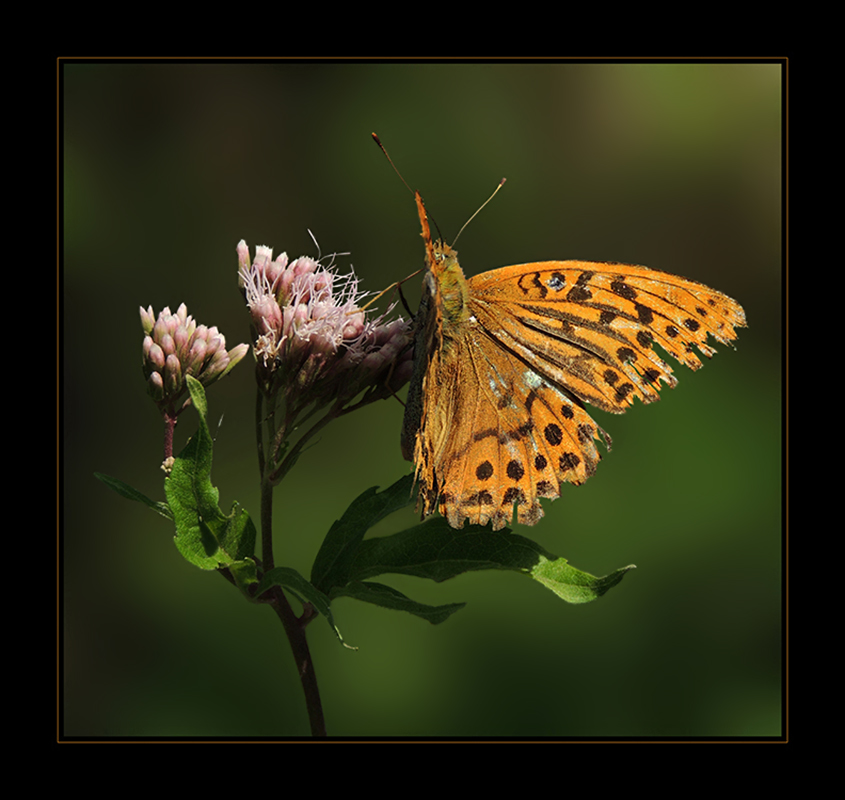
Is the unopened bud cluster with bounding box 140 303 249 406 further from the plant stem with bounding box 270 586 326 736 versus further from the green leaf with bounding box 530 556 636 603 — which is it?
the green leaf with bounding box 530 556 636 603

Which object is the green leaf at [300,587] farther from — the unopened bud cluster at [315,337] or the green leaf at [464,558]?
the unopened bud cluster at [315,337]

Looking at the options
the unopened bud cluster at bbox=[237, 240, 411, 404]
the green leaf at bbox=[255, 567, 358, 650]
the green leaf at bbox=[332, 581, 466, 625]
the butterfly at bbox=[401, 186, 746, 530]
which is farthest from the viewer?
the unopened bud cluster at bbox=[237, 240, 411, 404]

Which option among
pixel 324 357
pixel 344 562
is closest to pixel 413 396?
pixel 324 357

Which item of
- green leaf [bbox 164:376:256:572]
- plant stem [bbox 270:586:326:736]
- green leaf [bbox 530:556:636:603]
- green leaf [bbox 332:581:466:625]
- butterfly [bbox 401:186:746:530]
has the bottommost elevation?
plant stem [bbox 270:586:326:736]

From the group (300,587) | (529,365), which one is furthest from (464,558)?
(529,365)

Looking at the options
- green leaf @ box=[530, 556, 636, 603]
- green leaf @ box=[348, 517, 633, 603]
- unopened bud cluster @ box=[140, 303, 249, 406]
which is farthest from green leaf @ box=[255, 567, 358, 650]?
unopened bud cluster @ box=[140, 303, 249, 406]

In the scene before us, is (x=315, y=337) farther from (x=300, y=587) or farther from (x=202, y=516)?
(x=300, y=587)

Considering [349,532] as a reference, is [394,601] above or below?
below
